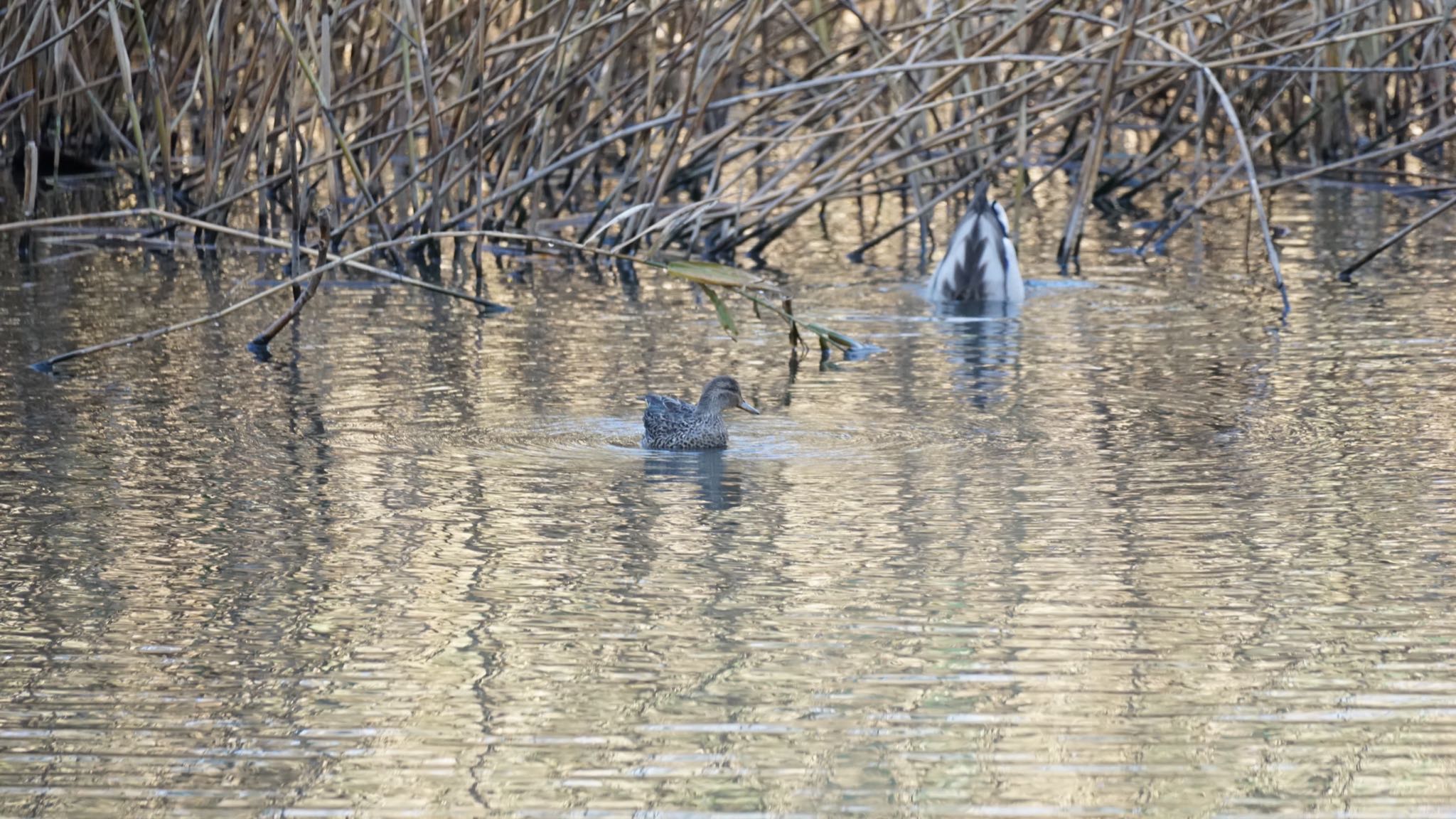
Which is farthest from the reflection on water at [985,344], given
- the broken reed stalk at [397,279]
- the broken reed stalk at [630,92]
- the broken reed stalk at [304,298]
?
the broken reed stalk at [304,298]

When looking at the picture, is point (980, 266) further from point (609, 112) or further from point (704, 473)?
point (704, 473)

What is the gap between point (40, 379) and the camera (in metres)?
7.43

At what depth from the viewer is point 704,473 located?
614 centimetres

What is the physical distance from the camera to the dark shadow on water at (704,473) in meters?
5.84

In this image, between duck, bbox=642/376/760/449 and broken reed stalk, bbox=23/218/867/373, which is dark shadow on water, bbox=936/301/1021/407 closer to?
broken reed stalk, bbox=23/218/867/373

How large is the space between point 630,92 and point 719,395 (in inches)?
188

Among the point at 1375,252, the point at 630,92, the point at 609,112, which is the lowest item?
the point at 1375,252

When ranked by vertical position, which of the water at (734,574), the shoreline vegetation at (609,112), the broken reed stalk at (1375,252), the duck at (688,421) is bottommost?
the water at (734,574)

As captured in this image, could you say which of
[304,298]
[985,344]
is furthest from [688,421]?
[985,344]

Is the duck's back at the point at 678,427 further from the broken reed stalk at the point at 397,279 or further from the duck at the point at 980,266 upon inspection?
the duck at the point at 980,266

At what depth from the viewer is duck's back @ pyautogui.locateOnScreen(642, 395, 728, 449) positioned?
6.34m

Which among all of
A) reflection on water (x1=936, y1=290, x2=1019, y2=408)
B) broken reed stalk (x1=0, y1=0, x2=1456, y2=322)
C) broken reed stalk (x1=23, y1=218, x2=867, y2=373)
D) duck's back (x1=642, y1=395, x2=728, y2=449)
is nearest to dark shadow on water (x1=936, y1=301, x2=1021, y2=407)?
reflection on water (x1=936, y1=290, x2=1019, y2=408)

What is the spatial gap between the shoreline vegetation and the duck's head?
472 millimetres

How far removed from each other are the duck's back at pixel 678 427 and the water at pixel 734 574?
0.06 meters
